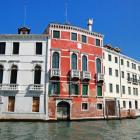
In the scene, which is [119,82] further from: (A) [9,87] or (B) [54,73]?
(A) [9,87]

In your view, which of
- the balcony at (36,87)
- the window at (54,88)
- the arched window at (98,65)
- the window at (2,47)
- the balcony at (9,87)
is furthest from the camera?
the arched window at (98,65)

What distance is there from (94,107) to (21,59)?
11.6 meters

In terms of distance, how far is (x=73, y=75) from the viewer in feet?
103

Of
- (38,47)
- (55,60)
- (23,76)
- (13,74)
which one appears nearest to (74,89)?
(55,60)

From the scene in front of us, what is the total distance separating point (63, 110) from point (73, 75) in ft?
15.4

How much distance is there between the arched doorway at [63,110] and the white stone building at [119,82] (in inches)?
234

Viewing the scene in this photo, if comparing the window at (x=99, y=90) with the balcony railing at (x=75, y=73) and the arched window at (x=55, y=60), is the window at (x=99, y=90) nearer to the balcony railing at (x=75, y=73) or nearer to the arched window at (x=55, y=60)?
the balcony railing at (x=75, y=73)

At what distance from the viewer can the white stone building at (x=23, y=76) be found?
29562mm

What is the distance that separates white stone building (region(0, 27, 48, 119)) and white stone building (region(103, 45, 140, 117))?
1024 cm

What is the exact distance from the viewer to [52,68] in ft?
102

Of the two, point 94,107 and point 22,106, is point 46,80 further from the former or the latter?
point 94,107

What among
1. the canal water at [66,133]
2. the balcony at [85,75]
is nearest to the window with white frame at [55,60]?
the balcony at [85,75]

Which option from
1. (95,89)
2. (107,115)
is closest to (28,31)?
(95,89)

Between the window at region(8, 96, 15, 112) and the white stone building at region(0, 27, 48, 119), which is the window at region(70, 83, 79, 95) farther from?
the window at region(8, 96, 15, 112)
